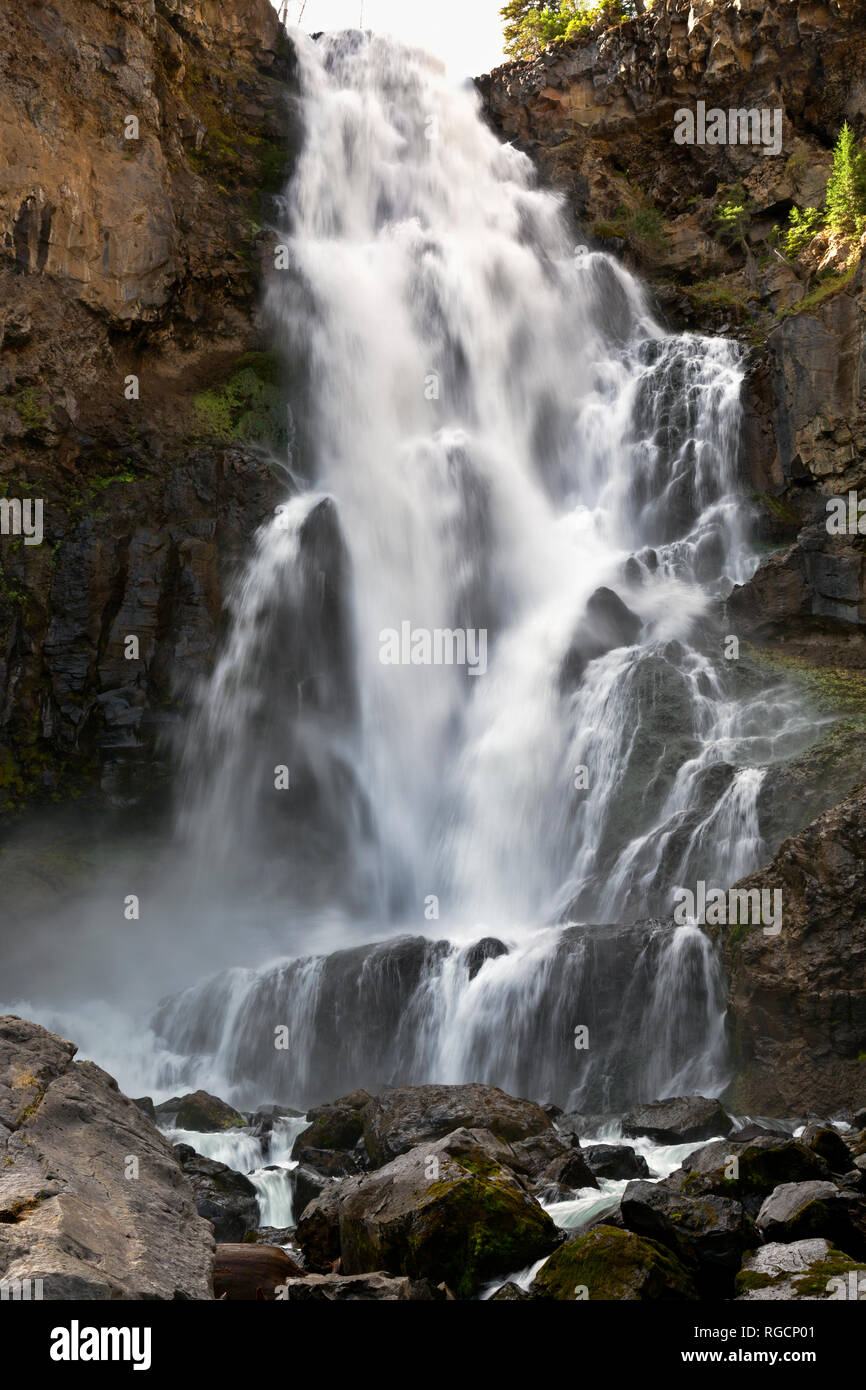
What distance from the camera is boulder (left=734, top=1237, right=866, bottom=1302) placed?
20.1 ft

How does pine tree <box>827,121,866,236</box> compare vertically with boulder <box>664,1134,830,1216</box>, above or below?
above

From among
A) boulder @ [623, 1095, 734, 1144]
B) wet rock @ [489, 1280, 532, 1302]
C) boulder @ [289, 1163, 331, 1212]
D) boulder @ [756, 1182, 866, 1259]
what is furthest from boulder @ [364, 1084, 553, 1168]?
boulder @ [756, 1182, 866, 1259]

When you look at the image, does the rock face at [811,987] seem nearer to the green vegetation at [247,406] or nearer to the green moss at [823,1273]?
the green moss at [823,1273]

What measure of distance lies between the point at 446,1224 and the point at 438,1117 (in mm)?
3495

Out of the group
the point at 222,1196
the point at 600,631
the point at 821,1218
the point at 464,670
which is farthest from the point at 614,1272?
the point at 464,670

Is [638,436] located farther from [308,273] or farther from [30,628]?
[30,628]

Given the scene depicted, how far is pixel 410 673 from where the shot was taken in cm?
2439

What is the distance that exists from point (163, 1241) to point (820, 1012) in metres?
8.47

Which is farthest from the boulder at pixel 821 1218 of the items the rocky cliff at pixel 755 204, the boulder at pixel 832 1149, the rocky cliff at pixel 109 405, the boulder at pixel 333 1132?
the rocky cliff at pixel 109 405

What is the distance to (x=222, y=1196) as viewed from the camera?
10.7m

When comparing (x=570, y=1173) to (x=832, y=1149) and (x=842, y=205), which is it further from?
(x=842, y=205)

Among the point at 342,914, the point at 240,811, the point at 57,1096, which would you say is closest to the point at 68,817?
the point at 240,811

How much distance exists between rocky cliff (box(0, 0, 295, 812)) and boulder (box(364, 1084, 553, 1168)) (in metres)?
13.2

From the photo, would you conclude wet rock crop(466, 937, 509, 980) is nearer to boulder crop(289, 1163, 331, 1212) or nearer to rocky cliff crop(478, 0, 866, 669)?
boulder crop(289, 1163, 331, 1212)
